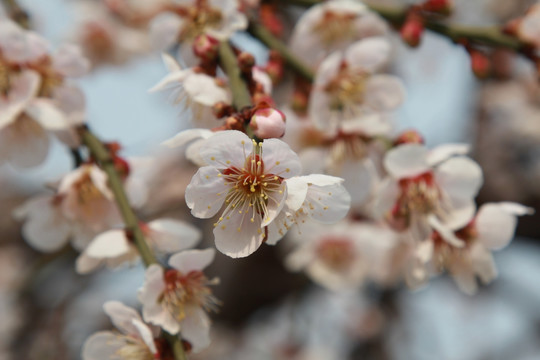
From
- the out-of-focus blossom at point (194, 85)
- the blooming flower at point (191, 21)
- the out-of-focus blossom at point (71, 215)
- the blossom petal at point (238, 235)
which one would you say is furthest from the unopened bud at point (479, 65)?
the out-of-focus blossom at point (71, 215)

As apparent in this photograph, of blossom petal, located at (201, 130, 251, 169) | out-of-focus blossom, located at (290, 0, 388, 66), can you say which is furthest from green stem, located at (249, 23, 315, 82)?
blossom petal, located at (201, 130, 251, 169)

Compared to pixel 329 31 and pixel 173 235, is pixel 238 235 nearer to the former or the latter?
pixel 173 235

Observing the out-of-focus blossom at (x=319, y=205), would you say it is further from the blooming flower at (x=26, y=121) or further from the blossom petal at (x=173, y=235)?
the blooming flower at (x=26, y=121)

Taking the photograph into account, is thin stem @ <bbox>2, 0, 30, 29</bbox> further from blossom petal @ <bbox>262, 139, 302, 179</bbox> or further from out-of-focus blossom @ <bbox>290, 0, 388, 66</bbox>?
blossom petal @ <bbox>262, 139, 302, 179</bbox>

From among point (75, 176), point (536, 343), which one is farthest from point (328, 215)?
point (536, 343)

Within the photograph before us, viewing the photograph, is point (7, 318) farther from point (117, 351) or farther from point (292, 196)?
point (292, 196)
